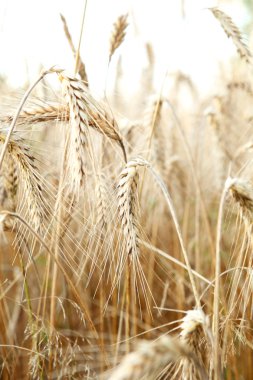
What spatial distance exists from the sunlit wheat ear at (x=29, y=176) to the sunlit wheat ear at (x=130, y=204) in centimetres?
20

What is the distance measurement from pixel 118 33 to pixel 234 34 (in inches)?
15.2

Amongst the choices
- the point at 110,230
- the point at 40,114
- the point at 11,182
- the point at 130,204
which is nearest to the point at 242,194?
the point at 130,204

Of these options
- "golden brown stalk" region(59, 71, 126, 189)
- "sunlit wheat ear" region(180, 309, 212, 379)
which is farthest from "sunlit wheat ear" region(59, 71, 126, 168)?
"sunlit wheat ear" region(180, 309, 212, 379)

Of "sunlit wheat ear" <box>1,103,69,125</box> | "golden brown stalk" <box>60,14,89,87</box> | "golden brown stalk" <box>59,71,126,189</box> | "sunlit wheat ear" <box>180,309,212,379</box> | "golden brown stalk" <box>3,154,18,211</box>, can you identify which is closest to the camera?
"sunlit wheat ear" <box>180,309,212,379</box>

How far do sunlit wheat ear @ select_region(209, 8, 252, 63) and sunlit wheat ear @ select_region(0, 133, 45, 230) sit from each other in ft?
2.69

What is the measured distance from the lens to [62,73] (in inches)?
46.1

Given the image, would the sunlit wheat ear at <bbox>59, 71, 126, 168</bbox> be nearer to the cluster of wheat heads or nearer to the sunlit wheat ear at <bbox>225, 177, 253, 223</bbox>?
the cluster of wheat heads

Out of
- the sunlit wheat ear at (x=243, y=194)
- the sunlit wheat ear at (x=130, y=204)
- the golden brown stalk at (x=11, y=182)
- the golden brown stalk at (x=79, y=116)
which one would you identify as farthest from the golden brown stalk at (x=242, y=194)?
the golden brown stalk at (x=11, y=182)

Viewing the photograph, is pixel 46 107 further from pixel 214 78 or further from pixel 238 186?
pixel 214 78

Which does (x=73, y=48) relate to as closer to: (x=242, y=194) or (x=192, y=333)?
(x=242, y=194)

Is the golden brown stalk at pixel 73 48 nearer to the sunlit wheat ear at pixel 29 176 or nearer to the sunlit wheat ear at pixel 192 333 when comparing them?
the sunlit wheat ear at pixel 29 176

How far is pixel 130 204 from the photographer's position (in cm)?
116

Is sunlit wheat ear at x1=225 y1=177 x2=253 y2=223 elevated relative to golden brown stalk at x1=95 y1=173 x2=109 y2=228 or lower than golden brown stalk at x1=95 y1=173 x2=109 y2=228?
elevated

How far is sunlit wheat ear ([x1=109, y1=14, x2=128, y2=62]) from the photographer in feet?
5.11
